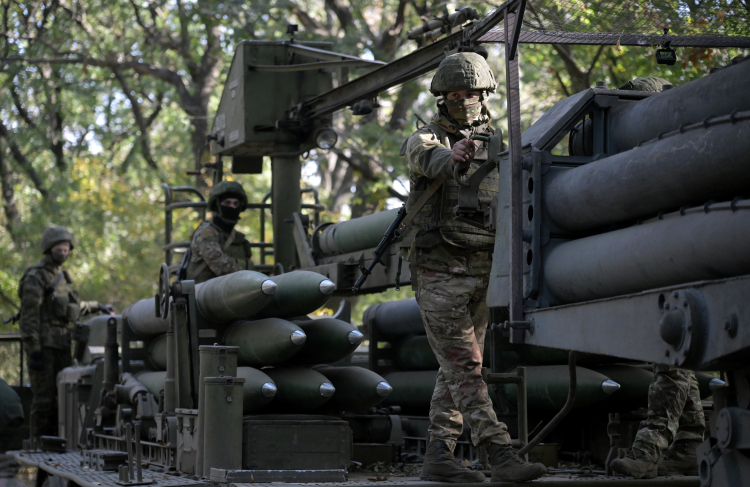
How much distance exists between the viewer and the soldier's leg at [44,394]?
9.63 metres

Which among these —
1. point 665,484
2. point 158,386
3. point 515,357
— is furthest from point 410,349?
point 665,484

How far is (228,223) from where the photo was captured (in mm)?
8188

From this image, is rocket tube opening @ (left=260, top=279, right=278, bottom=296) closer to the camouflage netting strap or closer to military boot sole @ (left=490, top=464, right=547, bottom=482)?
military boot sole @ (left=490, top=464, right=547, bottom=482)

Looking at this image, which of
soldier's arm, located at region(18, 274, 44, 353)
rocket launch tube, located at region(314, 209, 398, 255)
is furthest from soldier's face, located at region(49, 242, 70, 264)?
rocket launch tube, located at region(314, 209, 398, 255)

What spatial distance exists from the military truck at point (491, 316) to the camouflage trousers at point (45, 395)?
1.86 feet

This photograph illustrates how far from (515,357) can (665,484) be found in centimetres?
158

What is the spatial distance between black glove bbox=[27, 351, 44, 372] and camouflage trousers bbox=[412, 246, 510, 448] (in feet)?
19.0

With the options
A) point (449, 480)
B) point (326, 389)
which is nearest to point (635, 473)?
point (449, 480)

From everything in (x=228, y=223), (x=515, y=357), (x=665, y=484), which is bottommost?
(x=665, y=484)

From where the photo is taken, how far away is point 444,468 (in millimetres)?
4738

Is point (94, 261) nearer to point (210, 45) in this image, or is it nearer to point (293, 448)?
point (210, 45)

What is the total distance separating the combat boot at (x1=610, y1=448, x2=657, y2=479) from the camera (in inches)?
192

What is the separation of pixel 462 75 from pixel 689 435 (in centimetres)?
222

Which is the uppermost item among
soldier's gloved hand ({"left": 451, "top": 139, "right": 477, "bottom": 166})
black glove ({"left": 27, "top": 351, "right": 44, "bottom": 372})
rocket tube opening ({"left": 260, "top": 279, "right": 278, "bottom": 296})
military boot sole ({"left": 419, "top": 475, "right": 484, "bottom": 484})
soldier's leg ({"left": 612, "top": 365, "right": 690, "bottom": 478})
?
soldier's gloved hand ({"left": 451, "top": 139, "right": 477, "bottom": 166})
